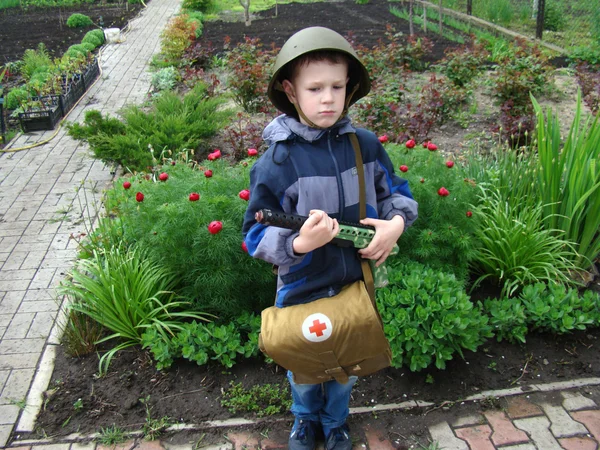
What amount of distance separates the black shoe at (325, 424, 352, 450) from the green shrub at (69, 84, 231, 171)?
3.26 m

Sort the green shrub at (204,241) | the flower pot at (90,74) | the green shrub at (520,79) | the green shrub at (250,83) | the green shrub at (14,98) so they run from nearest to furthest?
1. the green shrub at (204,241)
2. the green shrub at (520,79)
3. the green shrub at (250,83)
4. the green shrub at (14,98)
5. the flower pot at (90,74)

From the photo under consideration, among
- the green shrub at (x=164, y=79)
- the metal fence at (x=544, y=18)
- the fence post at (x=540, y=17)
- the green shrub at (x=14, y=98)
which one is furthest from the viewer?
the metal fence at (x=544, y=18)

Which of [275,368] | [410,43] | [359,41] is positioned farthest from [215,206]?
[359,41]

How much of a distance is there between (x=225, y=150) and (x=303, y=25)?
8403 millimetres

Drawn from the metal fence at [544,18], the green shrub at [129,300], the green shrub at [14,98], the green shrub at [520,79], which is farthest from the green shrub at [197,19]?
the green shrub at [129,300]

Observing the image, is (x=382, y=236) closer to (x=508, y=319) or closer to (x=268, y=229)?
(x=268, y=229)

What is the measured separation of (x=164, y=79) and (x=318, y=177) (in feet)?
24.3

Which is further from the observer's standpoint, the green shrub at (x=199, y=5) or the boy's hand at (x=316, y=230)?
the green shrub at (x=199, y=5)

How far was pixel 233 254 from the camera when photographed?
Answer: 297 centimetres

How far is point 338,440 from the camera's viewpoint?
2.49m

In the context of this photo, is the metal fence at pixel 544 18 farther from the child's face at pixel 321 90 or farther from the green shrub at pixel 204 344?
the child's face at pixel 321 90

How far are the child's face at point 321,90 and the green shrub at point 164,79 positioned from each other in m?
7.08

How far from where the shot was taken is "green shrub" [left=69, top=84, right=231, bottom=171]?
5.07m

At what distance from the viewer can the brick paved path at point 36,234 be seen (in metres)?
3.12
